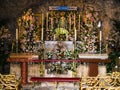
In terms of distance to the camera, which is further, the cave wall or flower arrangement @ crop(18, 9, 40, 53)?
the cave wall

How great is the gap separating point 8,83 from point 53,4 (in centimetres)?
819

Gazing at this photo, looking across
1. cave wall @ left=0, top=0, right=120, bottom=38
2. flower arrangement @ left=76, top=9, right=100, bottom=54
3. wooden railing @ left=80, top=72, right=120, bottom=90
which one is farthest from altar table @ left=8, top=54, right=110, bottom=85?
cave wall @ left=0, top=0, right=120, bottom=38

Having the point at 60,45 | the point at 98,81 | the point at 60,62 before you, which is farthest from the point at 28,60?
Answer: the point at 98,81

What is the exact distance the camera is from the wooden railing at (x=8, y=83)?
1127 centimetres

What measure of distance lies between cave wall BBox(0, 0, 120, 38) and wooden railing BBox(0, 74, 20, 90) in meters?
7.33

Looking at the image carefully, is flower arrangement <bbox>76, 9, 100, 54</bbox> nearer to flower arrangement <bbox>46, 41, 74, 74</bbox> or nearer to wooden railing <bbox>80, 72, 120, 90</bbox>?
flower arrangement <bbox>46, 41, 74, 74</bbox>

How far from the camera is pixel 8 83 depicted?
11688mm

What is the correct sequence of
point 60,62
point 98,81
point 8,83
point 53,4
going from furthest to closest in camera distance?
point 53,4 < point 60,62 < point 8,83 < point 98,81

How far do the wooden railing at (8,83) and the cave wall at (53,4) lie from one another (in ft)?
24.0

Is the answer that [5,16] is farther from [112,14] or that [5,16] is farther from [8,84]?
[8,84]

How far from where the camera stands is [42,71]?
1474 cm

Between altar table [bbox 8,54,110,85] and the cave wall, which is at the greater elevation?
the cave wall

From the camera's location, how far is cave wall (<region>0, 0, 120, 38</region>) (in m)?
18.9

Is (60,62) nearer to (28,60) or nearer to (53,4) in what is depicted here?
(28,60)
